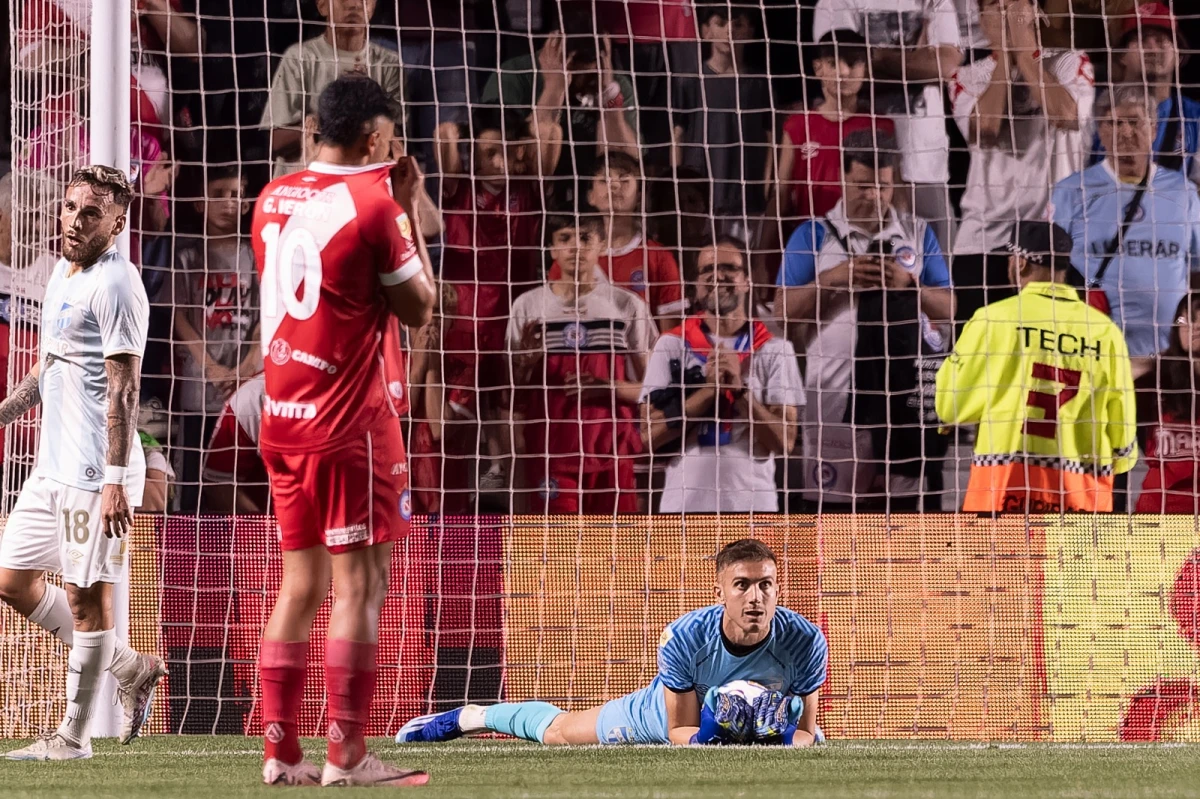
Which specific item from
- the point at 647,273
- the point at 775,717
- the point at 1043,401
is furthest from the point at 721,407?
the point at 775,717

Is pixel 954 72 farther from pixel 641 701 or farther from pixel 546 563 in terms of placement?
pixel 641 701

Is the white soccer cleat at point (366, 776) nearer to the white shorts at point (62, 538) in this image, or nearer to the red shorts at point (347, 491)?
the red shorts at point (347, 491)

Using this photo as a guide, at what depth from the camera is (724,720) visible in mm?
5305

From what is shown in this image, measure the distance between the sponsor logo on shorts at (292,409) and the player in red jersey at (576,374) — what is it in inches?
150

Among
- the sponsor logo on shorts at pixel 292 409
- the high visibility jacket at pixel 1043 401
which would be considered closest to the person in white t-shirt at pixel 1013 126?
the high visibility jacket at pixel 1043 401

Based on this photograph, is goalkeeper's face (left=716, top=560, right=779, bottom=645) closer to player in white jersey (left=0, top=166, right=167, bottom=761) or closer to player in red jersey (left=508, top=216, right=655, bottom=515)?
player in white jersey (left=0, top=166, right=167, bottom=761)

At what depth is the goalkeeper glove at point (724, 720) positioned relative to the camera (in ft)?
17.4

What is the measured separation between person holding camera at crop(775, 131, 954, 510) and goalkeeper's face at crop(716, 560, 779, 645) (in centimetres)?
263

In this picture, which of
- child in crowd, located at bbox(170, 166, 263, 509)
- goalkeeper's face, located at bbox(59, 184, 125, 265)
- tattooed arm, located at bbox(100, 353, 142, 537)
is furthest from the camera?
child in crowd, located at bbox(170, 166, 263, 509)

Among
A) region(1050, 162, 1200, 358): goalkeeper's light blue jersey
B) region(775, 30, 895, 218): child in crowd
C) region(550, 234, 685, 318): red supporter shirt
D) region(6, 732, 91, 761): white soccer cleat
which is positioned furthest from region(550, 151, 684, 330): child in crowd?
region(6, 732, 91, 761): white soccer cleat

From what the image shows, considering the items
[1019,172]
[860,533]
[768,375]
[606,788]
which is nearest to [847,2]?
[1019,172]

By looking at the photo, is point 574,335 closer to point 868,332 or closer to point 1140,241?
point 868,332

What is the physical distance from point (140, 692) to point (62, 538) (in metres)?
0.69

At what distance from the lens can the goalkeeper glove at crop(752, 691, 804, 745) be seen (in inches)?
208
